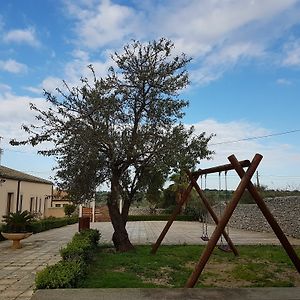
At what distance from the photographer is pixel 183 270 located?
800 centimetres

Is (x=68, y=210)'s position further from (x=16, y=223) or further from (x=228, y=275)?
(x=228, y=275)

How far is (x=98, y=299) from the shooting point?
4.20 meters

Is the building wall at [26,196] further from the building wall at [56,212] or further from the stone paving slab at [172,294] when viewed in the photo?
the stone paving slab at [172,294]

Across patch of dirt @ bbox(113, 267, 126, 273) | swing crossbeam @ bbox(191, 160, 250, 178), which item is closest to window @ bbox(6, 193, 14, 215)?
swing crossbeam @ bbox(191, 160, 250, 178)

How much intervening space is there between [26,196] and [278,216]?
16357 millimetres

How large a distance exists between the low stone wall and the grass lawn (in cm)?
576

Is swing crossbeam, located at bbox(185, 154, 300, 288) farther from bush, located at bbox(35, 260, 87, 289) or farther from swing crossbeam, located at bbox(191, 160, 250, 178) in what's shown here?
bush, located at bbox(35, 260, 87, 289)

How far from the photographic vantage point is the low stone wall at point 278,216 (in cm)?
1630

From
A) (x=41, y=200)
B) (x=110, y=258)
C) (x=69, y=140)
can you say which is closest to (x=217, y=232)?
(x=110, y=258)

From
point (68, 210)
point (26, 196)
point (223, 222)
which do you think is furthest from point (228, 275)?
point (68, 210)

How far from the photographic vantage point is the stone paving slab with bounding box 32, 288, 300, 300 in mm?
4277

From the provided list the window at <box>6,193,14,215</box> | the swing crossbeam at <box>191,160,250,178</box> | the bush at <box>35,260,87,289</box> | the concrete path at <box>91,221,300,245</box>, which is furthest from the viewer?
the window at <box>6,193,14,215</box>

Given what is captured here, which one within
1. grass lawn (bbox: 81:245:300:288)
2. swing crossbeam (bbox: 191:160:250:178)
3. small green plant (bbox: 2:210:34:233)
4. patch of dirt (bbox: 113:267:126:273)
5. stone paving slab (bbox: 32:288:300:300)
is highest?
swing crossbeam (bbox: 191:160:250:178)

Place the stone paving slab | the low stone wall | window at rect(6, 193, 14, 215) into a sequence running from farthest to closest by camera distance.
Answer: window at rect(6, 193, 14, 215) < the low stone wall < the stone paving slab
